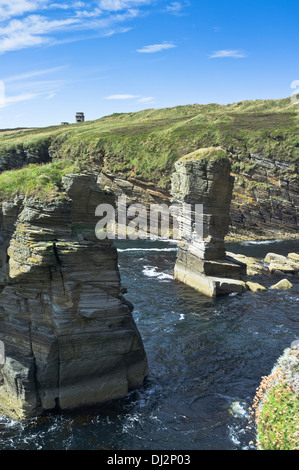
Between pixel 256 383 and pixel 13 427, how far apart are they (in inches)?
501

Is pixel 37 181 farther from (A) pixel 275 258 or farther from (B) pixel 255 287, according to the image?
(A) pixel 275 258

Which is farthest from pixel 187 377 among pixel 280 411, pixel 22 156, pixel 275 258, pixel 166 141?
pixel 22 156

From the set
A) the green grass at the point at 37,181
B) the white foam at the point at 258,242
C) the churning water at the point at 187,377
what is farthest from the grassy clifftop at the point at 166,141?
the green grass at the point at 37,181

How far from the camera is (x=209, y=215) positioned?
38.4m

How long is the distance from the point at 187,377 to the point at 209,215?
19.0m

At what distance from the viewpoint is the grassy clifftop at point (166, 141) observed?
7275 cm

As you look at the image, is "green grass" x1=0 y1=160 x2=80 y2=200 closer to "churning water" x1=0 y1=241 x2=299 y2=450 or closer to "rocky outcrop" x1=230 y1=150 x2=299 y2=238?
"churning water" x1=0 y1=241 x2=299 y2=450

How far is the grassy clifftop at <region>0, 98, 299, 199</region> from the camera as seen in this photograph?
2864 inches

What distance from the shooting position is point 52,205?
1777 centimetres

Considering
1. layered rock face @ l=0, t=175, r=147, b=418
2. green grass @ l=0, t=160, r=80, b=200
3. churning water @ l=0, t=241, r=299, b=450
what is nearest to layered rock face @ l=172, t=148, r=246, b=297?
churning water @ l=0, t=241, r=299, b=450

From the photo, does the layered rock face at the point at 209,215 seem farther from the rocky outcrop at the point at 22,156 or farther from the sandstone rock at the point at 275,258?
the rocky outcrop at the point at 22,156

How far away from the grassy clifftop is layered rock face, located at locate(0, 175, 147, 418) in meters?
45.2
